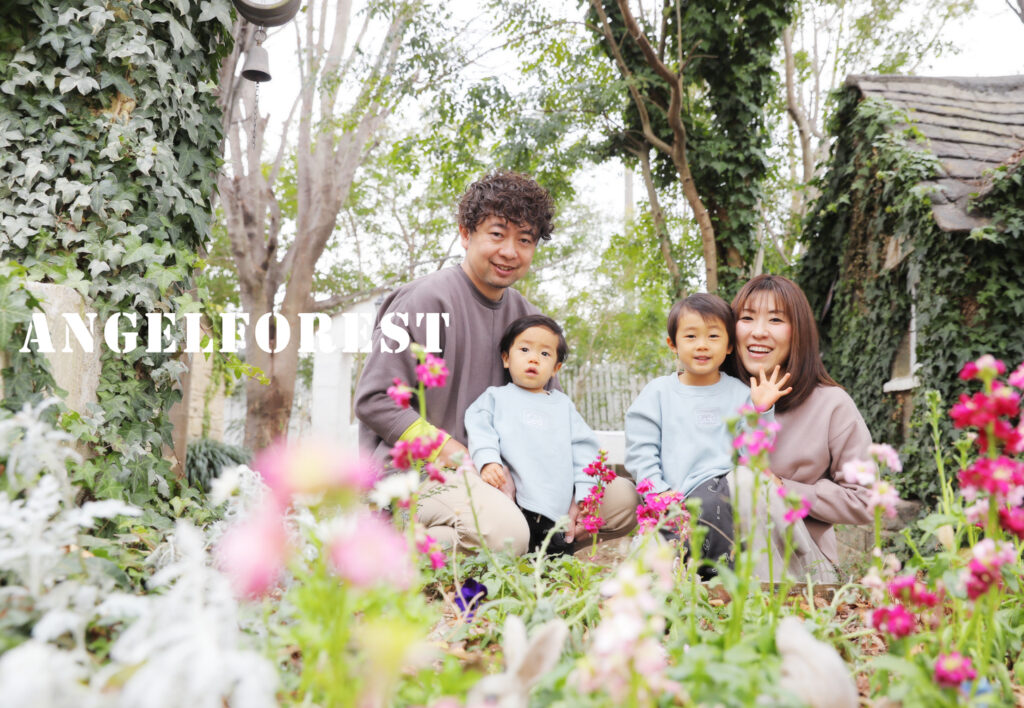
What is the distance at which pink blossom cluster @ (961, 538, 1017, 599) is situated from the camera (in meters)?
1.07

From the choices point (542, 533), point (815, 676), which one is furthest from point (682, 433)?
point (815, 676)

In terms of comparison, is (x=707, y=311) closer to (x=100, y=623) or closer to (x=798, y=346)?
(x=798, y=346)

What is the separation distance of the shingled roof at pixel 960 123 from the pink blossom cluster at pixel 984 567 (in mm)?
4055

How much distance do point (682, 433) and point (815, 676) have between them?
5.32 ft

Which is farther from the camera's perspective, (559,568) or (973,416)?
(559,568)

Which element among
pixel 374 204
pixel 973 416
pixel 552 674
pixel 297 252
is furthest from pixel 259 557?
pixel 374 204

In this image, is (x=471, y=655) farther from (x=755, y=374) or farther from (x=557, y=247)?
(x=557, y=247)

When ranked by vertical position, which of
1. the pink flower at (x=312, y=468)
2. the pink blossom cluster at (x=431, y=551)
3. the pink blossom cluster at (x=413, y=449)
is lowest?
the pink blossom cluster at (x=431, y=551)

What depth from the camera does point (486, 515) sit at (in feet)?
7.79

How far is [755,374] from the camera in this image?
8.79ft

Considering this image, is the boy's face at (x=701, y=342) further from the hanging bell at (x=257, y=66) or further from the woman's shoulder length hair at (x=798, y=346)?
the hanging bell at (x=257, y=66)

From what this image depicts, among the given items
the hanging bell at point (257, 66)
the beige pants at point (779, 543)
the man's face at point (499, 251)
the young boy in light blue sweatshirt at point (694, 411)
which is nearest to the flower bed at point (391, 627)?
the beige pants at point (779, 543)

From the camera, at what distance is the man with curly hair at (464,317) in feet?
8.84

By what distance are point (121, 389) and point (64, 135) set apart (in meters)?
0.95
